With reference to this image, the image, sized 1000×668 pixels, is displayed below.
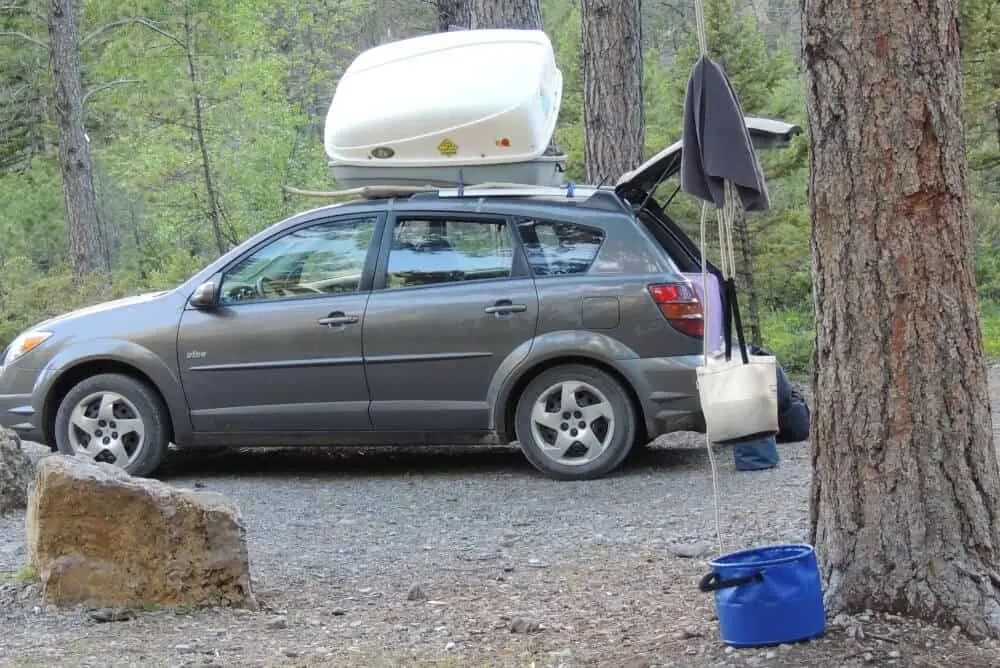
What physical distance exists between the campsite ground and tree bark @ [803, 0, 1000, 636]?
26 centimetres

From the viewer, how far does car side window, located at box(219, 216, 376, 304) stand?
871cm

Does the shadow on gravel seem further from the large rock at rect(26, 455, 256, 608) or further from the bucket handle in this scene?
the bucket handle

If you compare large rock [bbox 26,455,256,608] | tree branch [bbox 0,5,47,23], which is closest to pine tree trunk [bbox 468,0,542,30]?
large rock [bbox 26,455,256,608]

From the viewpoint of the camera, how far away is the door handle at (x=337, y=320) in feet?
27.9

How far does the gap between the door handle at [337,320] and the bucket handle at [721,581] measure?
4.62 metres

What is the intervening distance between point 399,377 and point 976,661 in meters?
4.87

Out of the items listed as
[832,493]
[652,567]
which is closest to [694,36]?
[652,567]

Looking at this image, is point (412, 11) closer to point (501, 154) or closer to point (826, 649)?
point (501, 154)

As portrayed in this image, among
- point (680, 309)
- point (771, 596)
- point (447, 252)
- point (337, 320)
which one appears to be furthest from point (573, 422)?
point (771, 596)

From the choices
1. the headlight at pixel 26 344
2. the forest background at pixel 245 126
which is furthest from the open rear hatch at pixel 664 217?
the forest background at pixel 245 126

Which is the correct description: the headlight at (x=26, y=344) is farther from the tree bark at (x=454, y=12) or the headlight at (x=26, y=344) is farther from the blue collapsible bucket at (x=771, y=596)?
the tree bark at (x=454, y=12)

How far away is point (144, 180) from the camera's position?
20.5 metres

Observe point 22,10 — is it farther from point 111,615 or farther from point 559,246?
point 111,615

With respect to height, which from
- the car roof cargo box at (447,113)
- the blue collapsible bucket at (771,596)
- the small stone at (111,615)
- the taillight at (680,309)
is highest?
the car roof cargo box at (447,113)
